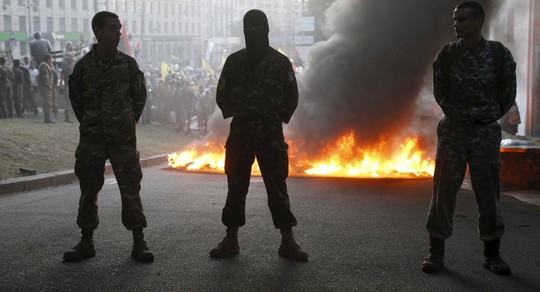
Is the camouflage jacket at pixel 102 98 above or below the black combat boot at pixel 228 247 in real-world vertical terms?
above

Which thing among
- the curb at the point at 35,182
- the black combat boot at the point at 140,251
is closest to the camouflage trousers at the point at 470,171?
the black combat boot at the point at 140,251

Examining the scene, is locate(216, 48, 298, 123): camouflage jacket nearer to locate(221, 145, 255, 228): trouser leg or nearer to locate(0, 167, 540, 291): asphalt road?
locate(221, 145, 255, 228): trouser leg

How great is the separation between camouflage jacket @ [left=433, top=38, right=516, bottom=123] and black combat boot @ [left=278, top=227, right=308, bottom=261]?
1409 millimetres

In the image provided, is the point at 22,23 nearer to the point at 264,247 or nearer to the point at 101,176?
the point at 101,176

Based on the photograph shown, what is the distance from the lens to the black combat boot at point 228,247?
5152 millimetres

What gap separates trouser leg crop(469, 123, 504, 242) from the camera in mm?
4750

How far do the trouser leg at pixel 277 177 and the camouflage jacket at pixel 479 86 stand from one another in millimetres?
1234

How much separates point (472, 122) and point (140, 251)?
2.46 m

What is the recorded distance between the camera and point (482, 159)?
15.6ft

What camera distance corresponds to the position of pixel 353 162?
1237 cm

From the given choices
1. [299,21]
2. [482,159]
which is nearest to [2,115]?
[482,159]

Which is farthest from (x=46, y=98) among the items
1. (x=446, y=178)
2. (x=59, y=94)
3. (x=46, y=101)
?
(x=446, y=178)

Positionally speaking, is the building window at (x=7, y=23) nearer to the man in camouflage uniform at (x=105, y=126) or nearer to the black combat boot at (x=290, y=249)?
the man in camouflage uniform at (x=105, y=126)

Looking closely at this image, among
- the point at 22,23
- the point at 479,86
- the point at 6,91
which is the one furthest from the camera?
the point at 22,23
